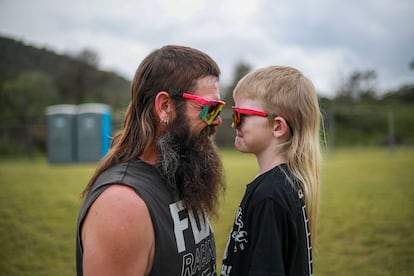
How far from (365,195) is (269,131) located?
7.40 meters

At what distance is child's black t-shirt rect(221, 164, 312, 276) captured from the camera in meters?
1.51

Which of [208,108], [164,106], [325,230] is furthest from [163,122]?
[325,230]

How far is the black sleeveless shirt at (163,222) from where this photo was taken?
143 centimetres

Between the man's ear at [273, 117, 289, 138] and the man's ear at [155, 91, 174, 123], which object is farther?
the man's ear at [273, 117, 289, 138]

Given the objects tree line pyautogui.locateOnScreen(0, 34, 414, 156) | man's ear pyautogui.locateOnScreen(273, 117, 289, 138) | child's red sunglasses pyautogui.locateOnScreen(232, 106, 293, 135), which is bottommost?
man's ear pyautogui.locateOnScreen(273, 117, 289, 138)

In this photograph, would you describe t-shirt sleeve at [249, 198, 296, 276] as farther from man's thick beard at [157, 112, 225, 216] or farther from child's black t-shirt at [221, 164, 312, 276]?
man's thick beard at [157, 112, 225, 216]

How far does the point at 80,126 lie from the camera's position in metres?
19.1

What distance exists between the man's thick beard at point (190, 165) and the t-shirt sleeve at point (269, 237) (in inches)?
12.8

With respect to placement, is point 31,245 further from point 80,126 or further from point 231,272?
point 80,126

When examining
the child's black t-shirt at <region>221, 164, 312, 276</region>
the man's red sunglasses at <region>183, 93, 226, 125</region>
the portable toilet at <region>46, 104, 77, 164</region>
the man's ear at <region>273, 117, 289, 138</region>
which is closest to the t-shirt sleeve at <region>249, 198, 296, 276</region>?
the child's black t-shirt at <region>221, 164, 312, 276</region>

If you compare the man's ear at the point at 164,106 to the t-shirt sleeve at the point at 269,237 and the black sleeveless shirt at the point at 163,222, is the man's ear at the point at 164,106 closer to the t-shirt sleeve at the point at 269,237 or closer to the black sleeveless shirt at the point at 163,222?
the black sleeveless shirt at the point at 163,222

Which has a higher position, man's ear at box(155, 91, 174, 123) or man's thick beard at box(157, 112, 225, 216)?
man's ear at box(155, 91, 174, 123)

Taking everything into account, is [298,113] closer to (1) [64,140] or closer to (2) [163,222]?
(2) [163,222]

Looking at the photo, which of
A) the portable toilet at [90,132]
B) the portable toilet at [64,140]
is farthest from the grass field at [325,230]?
the portable toilet at [64,140]
